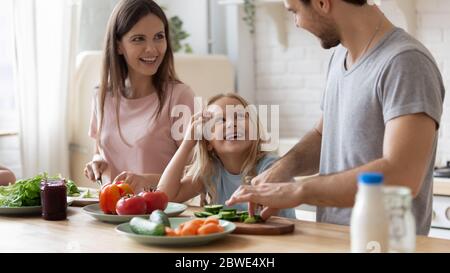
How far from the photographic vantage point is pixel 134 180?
2.96 meters

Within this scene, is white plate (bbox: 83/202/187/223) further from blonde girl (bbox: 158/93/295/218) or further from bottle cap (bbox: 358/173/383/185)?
bottle cap (bbox: 358/173/383/185)

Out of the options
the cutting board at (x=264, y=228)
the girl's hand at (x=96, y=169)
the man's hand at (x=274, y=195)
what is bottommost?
the cutting board at (x=264, y=228)

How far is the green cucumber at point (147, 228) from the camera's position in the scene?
2080 millimetres

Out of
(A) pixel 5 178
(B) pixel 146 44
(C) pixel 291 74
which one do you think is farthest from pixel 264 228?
(C) pixel 291 74

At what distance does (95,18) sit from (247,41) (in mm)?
1003

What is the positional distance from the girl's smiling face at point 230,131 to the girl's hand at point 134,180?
31 centimetres

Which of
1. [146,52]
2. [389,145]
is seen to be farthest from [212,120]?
[389,145]

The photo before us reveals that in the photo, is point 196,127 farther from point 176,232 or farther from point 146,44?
point 176,232

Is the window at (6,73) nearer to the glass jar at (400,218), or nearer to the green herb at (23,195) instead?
the green herb at (23,195)

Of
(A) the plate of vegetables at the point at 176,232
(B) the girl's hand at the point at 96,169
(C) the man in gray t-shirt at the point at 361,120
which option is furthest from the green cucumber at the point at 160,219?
(B) the girl's hand at the point at 96,169

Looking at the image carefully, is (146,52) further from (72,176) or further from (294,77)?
(294,77)

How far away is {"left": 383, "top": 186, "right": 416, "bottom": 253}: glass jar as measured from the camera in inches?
61.6

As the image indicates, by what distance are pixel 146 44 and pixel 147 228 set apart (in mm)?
1300
